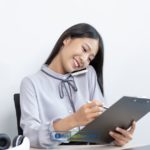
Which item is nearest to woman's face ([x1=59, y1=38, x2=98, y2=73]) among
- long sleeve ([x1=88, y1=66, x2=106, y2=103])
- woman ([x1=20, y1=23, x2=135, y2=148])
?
woman ([x1=20, y1=23, x2=135, y2=148])

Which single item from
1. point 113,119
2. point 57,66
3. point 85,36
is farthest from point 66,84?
point 113,119

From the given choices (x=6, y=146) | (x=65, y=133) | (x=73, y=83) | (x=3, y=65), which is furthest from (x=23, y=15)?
(x=6, y=146)

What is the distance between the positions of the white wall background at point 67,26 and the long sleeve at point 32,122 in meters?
0.23

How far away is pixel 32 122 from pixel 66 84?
0.99 ft

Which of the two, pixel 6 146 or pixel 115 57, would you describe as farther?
pixel 115 57

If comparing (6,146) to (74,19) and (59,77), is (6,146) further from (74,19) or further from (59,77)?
(74,19)

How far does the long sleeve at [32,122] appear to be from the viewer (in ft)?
3.44

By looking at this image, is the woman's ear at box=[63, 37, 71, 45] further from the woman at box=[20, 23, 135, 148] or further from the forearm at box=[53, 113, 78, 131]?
the forearm at box=[53, 113, 78, 131]

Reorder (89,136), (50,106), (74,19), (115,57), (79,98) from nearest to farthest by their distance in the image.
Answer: (89,136) < (50,106) < (79,98) < (74,19) < (115,57)

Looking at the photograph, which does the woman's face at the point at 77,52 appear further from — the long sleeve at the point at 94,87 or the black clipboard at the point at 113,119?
the black clipboard at the point at 113,119

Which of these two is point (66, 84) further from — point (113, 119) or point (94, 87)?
point (113, 119)

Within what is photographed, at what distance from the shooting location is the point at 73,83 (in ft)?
4.64

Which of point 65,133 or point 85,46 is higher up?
point 85,46

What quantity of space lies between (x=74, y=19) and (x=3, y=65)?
0.42m
